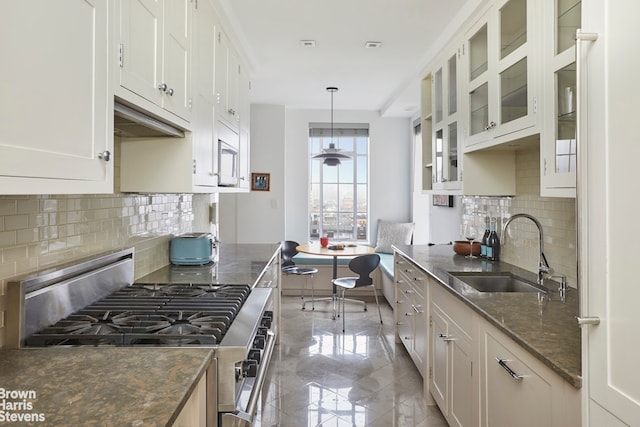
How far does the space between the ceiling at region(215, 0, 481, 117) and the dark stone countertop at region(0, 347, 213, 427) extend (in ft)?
7.51

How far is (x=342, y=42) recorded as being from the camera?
351 cm

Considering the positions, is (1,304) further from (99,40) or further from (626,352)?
(626,352)

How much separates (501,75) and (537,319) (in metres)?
1.39

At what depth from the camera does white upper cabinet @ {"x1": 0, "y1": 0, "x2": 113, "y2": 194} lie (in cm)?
85

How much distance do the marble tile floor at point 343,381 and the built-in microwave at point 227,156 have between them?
1485 mm

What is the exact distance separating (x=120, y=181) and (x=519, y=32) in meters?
2.15

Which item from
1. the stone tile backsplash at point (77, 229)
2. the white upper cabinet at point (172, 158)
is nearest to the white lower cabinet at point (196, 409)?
the stone tile backsplash at point (77, 229)

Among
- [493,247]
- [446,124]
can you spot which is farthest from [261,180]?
[493,247]

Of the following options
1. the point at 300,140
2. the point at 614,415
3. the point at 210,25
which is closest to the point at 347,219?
the point at 300,140

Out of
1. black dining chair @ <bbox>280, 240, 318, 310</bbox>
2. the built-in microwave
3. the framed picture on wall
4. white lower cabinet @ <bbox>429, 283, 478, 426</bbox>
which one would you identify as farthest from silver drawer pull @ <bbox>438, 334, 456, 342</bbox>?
the framed picture on wall

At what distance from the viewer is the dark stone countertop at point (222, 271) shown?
2178 mm

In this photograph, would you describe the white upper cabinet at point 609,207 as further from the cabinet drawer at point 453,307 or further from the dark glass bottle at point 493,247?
the dark glass bottle at point 493,247

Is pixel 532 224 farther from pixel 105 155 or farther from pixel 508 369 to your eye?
pixel 105 155

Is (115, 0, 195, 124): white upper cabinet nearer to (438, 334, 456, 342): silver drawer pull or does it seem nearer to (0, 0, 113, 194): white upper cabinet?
(0, 0, 113, 194): white upper cabinet
